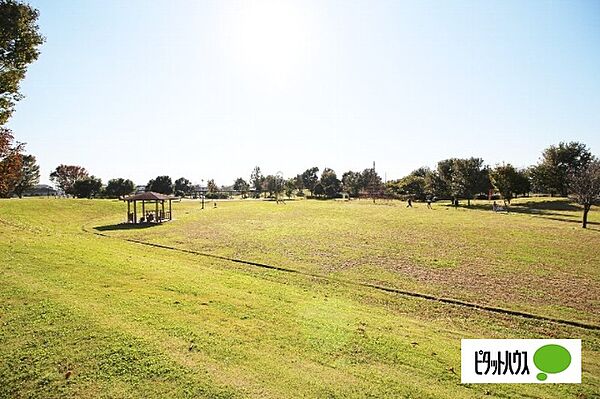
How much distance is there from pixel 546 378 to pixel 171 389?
701 centimetres

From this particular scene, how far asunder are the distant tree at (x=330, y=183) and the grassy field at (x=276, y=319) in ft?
285

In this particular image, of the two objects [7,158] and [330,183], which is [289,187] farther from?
[7,158]

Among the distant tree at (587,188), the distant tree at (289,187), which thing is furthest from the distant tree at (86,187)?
the distant tree at (587,188)

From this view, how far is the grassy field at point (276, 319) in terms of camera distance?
238 inches

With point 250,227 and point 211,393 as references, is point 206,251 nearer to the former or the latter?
point 250,227

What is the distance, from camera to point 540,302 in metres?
13.4

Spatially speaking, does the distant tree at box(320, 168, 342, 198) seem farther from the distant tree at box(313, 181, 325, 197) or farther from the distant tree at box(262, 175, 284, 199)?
the distant tree at box(262, 175, 284, 199)

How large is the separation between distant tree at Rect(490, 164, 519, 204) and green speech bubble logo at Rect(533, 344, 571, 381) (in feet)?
187

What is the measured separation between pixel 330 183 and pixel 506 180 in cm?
6305

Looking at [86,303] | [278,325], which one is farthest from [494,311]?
[86,303]

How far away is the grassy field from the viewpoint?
604 centimetres

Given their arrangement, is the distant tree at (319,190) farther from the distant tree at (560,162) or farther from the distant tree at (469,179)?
the distant tree at (560,162)

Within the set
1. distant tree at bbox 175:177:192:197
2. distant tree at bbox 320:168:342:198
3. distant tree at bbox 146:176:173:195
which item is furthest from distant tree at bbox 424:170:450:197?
distant tree at bbox 175:177:192:197

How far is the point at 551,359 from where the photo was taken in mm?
8047
